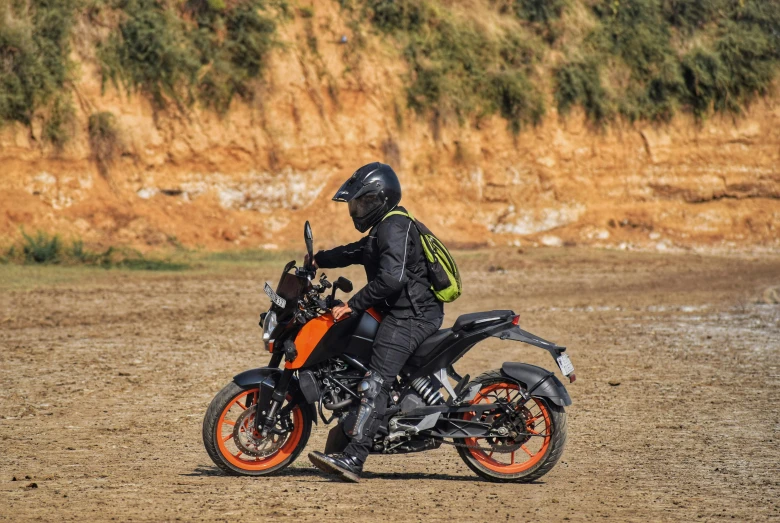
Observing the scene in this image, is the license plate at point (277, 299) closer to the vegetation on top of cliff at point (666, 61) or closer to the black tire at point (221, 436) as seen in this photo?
the black tire at point (221, 436)

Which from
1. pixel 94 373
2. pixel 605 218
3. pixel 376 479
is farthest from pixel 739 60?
pixel 376 479

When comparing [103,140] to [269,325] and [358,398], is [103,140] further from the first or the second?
[358,398]

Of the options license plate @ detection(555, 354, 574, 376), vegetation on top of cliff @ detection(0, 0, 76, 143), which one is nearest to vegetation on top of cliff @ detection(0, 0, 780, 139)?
vegetation on top of cliff @ detection(0, 0, 76, 143)

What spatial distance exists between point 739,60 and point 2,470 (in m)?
33.0

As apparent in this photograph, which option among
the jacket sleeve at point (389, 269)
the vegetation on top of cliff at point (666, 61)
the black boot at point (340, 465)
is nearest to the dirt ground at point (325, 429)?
the black boot at point (340, 465)

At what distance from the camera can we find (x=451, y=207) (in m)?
30.6

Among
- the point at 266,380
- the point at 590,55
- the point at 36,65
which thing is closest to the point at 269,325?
the point at 266,380

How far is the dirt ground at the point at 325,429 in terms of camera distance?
20.1ft

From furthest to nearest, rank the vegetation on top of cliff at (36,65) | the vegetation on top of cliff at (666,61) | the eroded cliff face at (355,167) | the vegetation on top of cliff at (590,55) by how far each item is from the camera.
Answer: the vegetation on top of cliff at (666,61) → the vegetation on top of cliff at (590,55) → the eroded cliff face at (355,167) → the vegetation on top of cliff at (36,65)

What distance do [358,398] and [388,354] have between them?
372mm

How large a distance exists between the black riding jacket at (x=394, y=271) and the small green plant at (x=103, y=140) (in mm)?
20234

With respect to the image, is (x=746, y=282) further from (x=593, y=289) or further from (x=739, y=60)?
(x=739, y=60)

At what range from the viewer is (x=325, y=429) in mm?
8797

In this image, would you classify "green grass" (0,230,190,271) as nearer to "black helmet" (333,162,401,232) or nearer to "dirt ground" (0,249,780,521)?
"dirt ground" (0,249,780,521)
